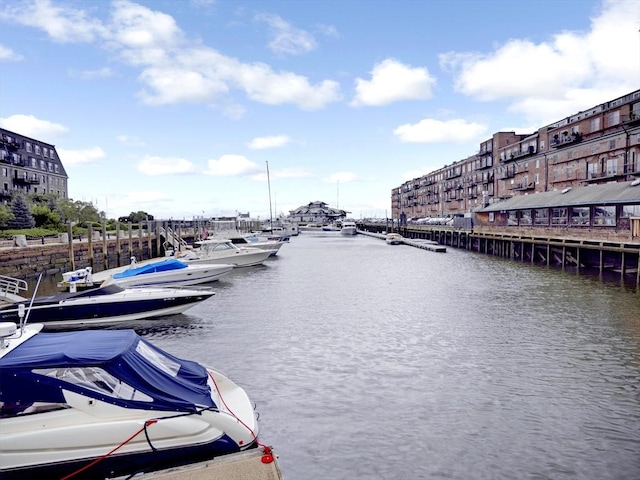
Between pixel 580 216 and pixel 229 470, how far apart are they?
51678 mm

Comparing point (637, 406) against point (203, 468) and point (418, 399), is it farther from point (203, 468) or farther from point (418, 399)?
point (203, 468)

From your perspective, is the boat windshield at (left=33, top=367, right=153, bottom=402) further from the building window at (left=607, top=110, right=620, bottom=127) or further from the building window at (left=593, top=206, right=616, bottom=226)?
the building window at (left=607, top=110, right=620, bottom=127)

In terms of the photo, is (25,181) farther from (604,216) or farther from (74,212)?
(604,216)

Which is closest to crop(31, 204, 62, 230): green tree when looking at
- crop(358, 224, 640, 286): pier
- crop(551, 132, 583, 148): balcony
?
crop(358, 224, 640, 286): pier

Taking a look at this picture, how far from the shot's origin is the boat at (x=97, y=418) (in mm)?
7602

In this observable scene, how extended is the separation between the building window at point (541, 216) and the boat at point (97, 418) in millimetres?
54949

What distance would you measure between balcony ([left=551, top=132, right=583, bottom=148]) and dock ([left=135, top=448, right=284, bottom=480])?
→ 7615cm

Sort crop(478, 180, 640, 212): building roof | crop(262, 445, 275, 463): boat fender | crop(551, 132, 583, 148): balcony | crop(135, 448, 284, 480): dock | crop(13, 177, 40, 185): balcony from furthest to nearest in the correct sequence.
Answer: crop(13, 177, 40, 185): balcony < crop(551, 132, 583, 148): balcony < crop(478, 180, 640, 212): building roof < crop(262, 445, 275, 463): boat fender < crop(135, 448, 284, 480): dock

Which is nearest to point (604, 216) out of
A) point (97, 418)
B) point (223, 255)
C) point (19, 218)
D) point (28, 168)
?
point (223, 255)

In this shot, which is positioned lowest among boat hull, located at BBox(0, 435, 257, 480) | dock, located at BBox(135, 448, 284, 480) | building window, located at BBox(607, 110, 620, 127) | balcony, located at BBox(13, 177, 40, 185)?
boat hull, located at BBox(0, 435, 257, 480)

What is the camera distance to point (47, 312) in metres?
19.3

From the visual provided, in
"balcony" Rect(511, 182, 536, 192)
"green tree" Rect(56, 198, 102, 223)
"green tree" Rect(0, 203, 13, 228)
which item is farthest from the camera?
"balcony" Rect(511, 182, 536, 192)

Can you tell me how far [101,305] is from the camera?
66.1ft

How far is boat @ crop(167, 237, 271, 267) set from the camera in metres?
43.2
